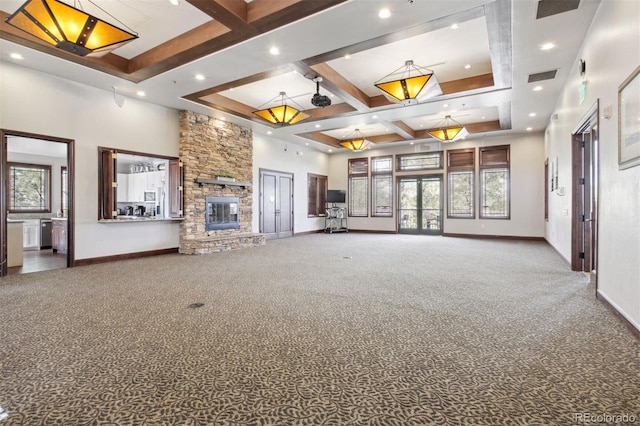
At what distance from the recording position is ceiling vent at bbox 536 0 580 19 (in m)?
3.78

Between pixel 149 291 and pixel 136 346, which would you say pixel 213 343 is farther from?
pixel 149 291

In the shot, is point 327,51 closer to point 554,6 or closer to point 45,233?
point 554,6

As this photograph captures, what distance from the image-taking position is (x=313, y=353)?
98.2 inches

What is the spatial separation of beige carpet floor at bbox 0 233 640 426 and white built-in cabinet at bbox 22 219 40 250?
18.0 feet

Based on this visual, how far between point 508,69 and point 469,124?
5.19 m

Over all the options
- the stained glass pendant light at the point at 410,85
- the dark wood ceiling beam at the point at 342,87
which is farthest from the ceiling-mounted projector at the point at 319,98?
the stained glass pendant light at the point at 410,85

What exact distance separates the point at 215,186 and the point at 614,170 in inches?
320

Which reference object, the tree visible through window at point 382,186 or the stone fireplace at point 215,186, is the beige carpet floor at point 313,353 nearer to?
the stone fireplace at point 215,186

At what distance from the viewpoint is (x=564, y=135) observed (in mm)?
6402

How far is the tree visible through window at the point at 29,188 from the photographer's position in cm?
952

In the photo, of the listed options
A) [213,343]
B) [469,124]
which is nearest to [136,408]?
[213,343]

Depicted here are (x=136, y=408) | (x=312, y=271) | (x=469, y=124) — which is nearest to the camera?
(x=136, y=408)

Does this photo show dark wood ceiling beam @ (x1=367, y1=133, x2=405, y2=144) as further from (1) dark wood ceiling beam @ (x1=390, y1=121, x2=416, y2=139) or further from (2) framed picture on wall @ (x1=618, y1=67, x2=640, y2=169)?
(2) framed picture on wall @ (x1=618, y1=67, x2=640, y2=169)

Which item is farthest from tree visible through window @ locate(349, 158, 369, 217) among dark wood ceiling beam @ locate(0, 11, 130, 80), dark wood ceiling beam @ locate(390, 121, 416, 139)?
dark wood ceiling beam @ locate(0, 11, 130, 80)
